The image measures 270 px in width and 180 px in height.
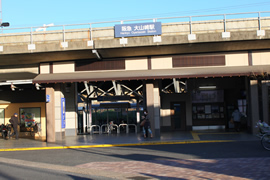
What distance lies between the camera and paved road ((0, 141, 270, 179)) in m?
8.72

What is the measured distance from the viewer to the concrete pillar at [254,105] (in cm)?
1898

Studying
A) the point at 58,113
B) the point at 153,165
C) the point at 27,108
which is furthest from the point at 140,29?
the point at 153,165

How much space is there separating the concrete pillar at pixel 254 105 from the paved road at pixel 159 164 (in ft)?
18.3

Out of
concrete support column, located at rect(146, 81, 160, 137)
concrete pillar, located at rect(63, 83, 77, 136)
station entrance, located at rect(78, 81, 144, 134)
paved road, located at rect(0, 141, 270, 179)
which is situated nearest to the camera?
paved road, located at rect(0, 141, 270, 179)

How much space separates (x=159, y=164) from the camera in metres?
10.4

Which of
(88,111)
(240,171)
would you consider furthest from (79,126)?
(240,171)

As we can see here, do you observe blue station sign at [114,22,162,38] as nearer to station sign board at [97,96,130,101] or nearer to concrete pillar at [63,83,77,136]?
station sign board at [97,96,130,101]

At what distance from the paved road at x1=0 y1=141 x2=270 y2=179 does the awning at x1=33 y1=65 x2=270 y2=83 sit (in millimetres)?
5103

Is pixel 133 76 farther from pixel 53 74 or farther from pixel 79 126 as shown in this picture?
pixel 79 126

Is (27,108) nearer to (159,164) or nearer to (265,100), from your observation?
(159,164)

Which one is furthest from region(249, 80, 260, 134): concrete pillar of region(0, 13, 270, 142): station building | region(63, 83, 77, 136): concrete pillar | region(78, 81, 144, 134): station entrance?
region(63, 83, 77, 136): concrete pillar

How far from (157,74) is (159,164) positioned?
28.3ft

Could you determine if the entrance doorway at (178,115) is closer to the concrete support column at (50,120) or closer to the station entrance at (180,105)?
the station entrance at (180,105)

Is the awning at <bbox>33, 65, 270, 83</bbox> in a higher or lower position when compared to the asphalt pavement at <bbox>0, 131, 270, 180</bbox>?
higher
